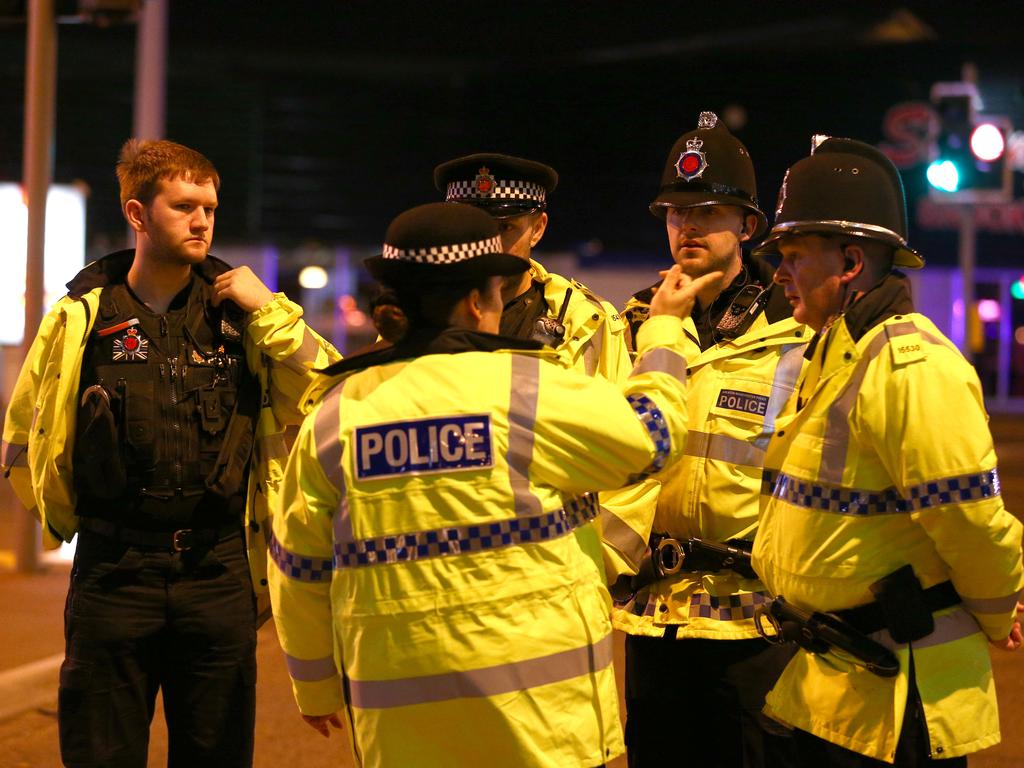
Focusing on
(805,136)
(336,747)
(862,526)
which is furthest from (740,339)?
(805,136)

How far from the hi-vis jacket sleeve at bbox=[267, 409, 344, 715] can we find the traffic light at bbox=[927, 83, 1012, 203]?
16250 millimetres

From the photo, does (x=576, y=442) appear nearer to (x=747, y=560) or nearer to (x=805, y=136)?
(x=747, y=560)

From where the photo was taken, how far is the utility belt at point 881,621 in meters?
3.15

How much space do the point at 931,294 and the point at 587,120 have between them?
9.14 metres

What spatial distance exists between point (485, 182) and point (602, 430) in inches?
56.1

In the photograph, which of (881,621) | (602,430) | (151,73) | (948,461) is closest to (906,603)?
(881,621)

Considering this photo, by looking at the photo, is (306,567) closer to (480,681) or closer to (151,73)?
(480,681)

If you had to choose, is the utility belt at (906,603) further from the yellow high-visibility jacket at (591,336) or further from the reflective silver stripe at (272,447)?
the reflective silver stripe at (272,447)

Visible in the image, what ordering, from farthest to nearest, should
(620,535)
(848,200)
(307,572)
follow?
1. (620,535)
2. (848,200)
3. (307,572)

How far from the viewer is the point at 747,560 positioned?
407 centimetres

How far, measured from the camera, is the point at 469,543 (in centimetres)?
297

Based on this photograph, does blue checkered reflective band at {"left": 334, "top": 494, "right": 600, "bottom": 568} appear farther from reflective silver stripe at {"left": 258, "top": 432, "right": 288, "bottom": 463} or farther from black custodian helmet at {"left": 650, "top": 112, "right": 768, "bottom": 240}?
black custodian helmet at {"left": 650, "top": 112, "right": 768, "bottom": 240}

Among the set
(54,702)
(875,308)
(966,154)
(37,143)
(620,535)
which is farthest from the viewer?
(966,154)

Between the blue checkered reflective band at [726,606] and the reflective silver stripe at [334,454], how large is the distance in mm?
1426
